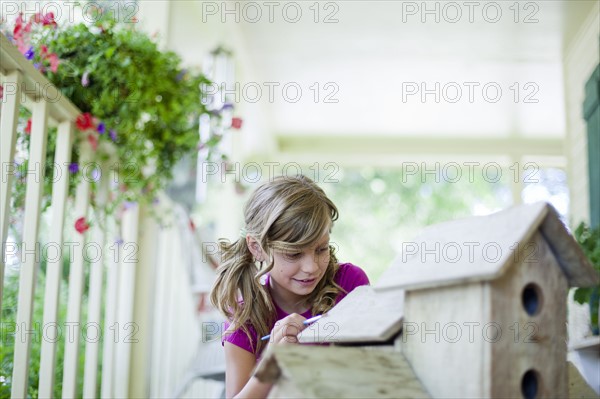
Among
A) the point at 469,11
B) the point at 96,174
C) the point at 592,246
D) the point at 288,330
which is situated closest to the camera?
the point at 288,330

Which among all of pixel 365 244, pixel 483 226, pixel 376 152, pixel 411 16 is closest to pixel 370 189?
pixel 365 244

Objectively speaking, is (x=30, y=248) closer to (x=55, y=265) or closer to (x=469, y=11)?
(x=55, y=265)

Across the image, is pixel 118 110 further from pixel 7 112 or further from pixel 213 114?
pixel 7 112

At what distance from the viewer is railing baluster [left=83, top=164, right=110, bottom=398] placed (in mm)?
3053

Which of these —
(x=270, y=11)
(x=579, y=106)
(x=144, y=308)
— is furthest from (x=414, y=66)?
(x=144, y=308)

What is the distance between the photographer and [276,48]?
19.9ft

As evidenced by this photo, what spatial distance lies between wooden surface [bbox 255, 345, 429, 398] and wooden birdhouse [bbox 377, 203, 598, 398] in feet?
0.15

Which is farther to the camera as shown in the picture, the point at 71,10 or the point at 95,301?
the point at 71,10

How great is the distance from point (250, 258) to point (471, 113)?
602cm

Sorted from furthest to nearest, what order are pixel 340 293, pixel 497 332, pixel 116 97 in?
pixel 116 97 → pixel 340 293 → pixel 497 332

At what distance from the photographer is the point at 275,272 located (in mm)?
2193

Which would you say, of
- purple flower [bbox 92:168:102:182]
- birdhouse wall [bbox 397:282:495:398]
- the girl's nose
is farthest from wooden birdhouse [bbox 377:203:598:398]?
purple flower [bbox 92:168:102:182]

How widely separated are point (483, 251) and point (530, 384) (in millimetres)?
232

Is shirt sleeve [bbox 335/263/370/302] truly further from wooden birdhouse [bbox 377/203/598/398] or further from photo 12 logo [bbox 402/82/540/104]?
photo 12 logo [bbox 402/82/540/104]
